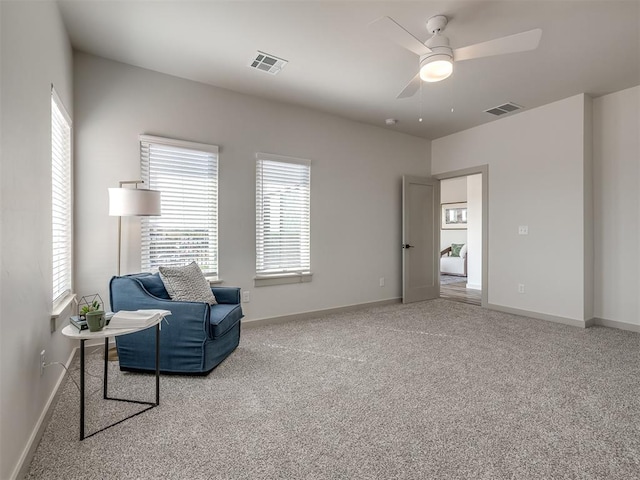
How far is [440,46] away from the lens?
248 centimetres

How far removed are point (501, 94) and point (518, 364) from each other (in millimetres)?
3156

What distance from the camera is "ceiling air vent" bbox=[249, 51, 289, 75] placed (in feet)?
10.3

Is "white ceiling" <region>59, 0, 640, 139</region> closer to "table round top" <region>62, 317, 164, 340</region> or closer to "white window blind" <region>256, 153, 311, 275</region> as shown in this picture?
"white window blind" <region>256, 153, 311, 275</region>

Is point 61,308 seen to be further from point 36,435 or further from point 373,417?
point 373,417

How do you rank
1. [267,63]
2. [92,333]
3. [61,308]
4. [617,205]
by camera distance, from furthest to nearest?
[617,205] → [267,63] → [61,308] → [92,333]

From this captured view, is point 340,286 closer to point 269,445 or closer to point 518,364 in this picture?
point 518,364

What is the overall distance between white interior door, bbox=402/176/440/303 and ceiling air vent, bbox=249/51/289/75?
2.84 metres

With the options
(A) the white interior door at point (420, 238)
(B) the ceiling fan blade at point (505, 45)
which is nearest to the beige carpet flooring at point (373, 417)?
(A) the white interior door at point (420, 238)

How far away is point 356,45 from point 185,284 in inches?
104

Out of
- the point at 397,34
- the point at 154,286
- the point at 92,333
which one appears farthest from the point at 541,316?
the point at 92,333

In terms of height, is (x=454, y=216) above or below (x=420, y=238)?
above

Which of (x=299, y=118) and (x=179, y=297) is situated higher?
(x=299, y=118)

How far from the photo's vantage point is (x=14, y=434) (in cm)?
148

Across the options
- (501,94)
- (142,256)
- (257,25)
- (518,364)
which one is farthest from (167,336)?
(501,94)
